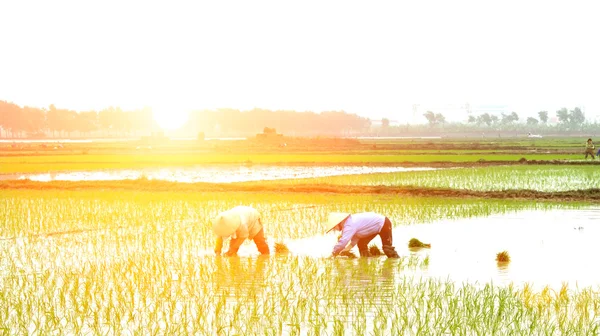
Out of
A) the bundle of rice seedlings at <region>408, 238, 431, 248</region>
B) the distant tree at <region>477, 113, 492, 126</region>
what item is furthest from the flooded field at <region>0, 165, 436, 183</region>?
the distant tree at <region>477, 113, 492, 126</region>

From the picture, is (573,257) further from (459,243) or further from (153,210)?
(153,210)

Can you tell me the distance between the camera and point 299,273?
688cm

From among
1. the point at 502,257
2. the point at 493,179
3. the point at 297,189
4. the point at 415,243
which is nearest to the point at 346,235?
the point at 415,243

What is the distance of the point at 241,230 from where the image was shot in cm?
758

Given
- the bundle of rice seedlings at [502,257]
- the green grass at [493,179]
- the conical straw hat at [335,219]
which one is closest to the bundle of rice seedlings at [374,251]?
the conical straw hat at [335,219]

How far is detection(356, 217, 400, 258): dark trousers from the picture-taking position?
25.5 ft

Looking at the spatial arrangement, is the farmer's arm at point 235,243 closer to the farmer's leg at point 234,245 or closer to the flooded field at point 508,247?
the farmer's leg at point 234,245

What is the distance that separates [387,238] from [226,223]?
70.9 inches

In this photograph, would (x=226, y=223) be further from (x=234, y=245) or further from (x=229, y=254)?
(x=229, y=254)

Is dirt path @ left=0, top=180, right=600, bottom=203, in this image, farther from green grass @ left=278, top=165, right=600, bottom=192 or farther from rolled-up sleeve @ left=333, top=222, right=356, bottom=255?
rolled-up sleeve @ left=333, top=222, right=356, bottom=255

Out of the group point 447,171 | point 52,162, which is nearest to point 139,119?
point 52,162

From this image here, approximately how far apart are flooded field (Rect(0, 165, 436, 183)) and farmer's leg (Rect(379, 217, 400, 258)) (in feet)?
47.8

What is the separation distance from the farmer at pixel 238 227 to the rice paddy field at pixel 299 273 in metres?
0.15

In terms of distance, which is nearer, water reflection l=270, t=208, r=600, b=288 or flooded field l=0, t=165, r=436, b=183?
water reflection l=270, t=208, r=600, b=288
